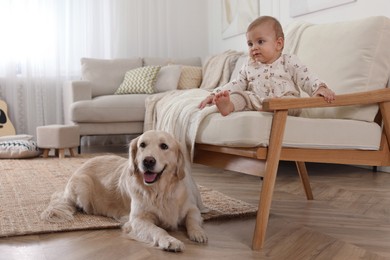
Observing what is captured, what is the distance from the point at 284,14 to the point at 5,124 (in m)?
3.27

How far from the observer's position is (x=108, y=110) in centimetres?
464

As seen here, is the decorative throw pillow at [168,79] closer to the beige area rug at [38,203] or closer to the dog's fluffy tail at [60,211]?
the beige area rug at [38,203]

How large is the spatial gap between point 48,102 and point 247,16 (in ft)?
8.50

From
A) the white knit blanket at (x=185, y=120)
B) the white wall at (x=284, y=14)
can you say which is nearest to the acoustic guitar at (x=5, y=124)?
the white wall at (x=284, y=14)

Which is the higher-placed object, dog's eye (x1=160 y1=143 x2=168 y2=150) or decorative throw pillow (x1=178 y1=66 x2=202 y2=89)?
decorative throw pillow (x1=178 y1=66 x2=202 y2=89)

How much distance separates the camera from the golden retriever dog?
1.84 meters

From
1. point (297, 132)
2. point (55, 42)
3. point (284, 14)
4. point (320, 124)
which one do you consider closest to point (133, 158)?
point (297, 132)

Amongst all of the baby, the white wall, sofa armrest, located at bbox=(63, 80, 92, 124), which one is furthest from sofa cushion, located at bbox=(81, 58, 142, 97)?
the baby

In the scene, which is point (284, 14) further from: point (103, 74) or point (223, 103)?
point (223, 103)

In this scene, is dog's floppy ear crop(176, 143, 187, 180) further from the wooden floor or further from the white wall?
the white wall

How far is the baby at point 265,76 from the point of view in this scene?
2078 millimetres

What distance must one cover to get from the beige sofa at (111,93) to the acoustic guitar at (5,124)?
0.76 metres

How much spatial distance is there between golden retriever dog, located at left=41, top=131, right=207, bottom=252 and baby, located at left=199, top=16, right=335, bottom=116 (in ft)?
1.05

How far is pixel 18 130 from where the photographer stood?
5.81 meters
